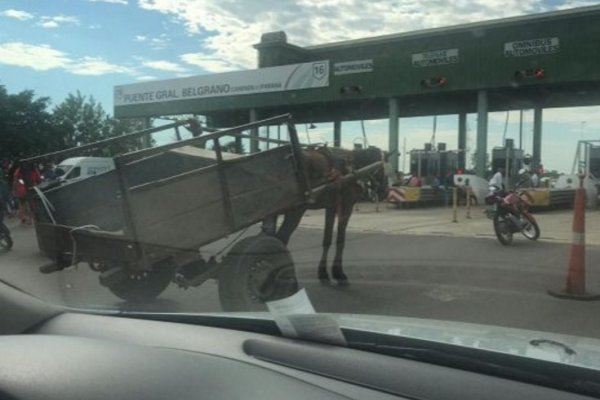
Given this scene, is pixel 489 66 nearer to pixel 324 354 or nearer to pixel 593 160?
pixel 324 354

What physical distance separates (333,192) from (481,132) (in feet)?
33.6

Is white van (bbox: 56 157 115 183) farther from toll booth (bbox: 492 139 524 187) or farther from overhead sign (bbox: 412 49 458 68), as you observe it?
toll booth (bbox: 492 139 524 187)

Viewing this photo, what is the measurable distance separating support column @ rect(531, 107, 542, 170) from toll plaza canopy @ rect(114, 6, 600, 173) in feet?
4.44

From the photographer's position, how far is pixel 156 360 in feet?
5.46

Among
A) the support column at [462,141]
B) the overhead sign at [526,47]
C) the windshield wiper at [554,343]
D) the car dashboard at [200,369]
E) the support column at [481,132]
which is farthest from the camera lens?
the overhead sign at [526,47]

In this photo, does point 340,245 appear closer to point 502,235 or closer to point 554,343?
point 502,235

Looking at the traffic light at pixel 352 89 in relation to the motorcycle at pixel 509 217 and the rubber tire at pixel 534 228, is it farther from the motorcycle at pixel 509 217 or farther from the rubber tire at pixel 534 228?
the rubber tire at pixel 534 228

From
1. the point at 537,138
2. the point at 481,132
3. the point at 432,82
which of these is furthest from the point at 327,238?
the point at 537,138

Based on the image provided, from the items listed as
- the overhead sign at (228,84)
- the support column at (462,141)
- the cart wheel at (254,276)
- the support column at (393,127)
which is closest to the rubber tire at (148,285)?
the cart wheel at (254,276)

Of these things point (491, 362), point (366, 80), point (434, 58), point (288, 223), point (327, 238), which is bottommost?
point (327, 238)

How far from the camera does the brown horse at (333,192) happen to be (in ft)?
22.9

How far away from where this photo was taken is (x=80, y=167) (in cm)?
600

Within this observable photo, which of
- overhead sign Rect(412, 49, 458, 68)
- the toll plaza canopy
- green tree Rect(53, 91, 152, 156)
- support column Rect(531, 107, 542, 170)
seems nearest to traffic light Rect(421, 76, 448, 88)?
the toll plaza canopy

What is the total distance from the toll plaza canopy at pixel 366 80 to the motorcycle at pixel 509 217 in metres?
2.10
